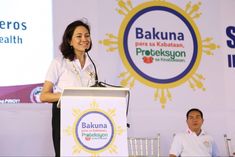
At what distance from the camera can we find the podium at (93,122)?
7.11 ft

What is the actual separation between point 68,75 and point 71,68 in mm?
59

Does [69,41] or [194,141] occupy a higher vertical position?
[69,41]

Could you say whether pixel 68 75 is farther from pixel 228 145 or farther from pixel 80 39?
pixel 228 145

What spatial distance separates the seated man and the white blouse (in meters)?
1.64

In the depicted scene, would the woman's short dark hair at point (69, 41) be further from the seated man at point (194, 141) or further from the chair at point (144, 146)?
the seated man at point (194, 141)

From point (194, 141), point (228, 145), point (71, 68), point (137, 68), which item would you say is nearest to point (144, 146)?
point (194, 141)

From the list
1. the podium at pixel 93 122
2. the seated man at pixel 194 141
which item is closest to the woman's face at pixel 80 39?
the podium at pixel 93 122

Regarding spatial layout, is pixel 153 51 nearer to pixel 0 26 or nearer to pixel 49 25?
pixel 49 25

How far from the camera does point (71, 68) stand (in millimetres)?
2830

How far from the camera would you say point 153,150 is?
14.3ft

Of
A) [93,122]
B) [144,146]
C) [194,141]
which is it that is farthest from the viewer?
[144,146]

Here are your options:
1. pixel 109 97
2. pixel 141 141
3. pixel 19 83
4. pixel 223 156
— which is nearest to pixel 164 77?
pixel 141 141

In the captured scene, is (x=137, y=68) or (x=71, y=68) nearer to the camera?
(x=71, y=68)

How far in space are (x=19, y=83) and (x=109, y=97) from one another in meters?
1.93
